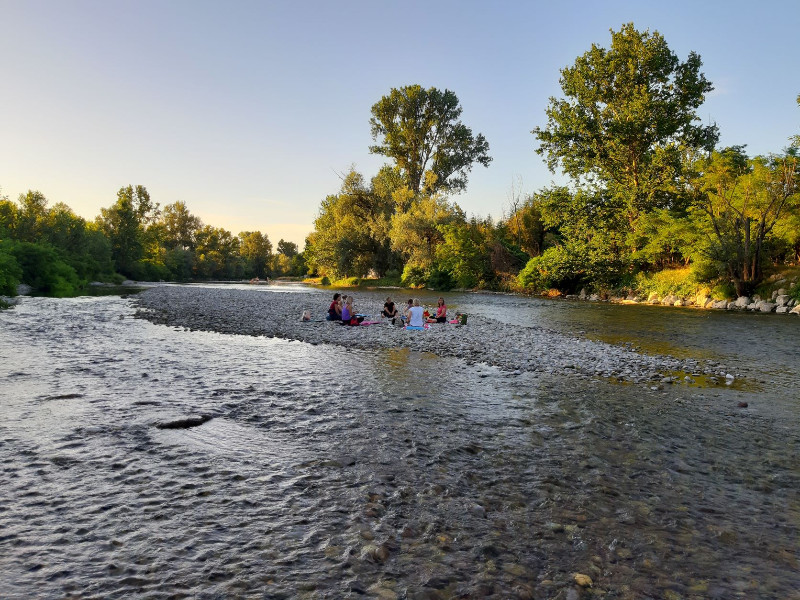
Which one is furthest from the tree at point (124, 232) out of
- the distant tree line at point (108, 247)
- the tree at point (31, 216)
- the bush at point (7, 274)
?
the bush at point (7, 274)

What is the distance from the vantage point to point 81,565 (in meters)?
4.59

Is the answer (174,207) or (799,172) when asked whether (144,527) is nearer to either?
(799,172)

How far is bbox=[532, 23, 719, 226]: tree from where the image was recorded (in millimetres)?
51531

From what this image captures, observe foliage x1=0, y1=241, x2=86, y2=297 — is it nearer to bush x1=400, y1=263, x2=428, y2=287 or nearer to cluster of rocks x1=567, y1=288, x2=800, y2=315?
bush x1=400, y1=263, x2=428, y2=287

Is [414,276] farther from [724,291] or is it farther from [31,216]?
[31,216]

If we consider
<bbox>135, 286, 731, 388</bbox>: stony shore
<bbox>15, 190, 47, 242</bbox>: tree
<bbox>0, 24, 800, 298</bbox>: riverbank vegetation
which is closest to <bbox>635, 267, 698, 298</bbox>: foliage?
<bbox>0, 24, 800, 298</bbox>: riverbank vegetation

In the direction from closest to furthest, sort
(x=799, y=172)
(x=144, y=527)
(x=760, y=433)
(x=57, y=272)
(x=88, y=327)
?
(x=144, y=527) < (x=760, y=433) < (x=88, y=327) < (x=799, y=172) < (x=57, y=272)

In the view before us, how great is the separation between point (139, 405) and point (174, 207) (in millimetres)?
179192

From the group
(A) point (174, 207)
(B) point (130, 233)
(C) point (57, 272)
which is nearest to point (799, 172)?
(C) point (57, 272)

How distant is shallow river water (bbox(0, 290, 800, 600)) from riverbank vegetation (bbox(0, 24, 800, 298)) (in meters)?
35.8

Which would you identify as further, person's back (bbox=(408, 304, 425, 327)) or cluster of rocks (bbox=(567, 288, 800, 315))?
cluster of rocks (bbox=(567, 288, 800, 315))

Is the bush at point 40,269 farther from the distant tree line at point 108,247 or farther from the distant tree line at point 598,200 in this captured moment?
the distant tree line at point 598,200

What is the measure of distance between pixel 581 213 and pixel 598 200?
2.48 meters

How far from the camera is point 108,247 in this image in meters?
95.8
